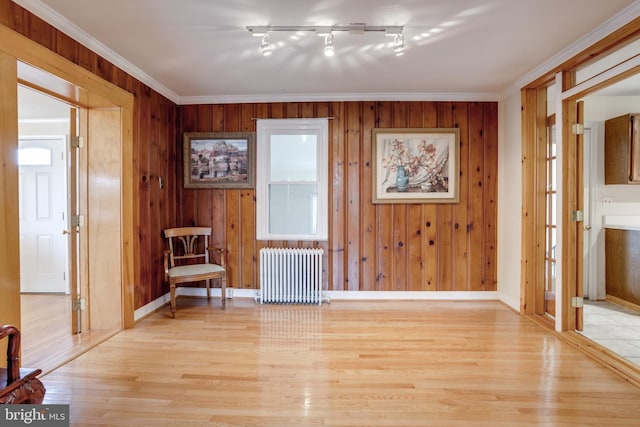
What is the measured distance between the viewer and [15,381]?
1295mm

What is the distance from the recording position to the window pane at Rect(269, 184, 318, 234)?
4.16m

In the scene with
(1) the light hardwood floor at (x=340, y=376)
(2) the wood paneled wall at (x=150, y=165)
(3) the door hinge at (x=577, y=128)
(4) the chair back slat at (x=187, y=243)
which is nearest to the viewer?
(1) the light hardwood floor at (x=340, y=376)

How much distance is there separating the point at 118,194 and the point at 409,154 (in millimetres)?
3230

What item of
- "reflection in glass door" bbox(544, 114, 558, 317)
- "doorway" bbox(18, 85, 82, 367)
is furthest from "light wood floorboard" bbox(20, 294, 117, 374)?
"reflection in glass door" bbox(544, 114, 558, 317)

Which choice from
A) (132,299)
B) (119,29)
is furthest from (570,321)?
(119,29)

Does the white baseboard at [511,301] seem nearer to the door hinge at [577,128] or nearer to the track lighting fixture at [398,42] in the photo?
the door hinge at [577,128]

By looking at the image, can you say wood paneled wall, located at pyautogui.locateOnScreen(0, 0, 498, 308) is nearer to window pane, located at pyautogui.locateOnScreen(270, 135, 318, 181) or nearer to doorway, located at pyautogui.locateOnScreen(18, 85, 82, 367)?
window pane, located at pyautogui.locateOnScreen(270, 135, 318, 181)

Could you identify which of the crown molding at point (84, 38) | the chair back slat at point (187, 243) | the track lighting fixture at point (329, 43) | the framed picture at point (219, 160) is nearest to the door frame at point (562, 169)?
the track lighting fixture at point (329, 43)

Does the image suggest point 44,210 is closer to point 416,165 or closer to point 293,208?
point 293,208

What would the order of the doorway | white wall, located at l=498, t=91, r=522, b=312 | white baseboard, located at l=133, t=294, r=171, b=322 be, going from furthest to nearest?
1. the doorway
2. white wall, located at l=498, t=91, r=522, b=312
3. white baseboard, located at l=133, t=294, r=171, b=322

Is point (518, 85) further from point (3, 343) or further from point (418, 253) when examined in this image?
point (3, 343)

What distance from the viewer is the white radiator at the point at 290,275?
3977 millimetres

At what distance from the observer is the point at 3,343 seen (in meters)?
2.03

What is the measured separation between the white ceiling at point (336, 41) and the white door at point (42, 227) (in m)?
2.26
